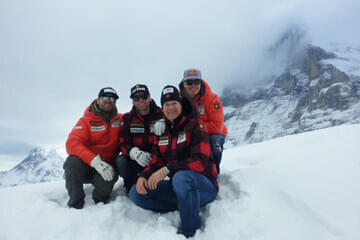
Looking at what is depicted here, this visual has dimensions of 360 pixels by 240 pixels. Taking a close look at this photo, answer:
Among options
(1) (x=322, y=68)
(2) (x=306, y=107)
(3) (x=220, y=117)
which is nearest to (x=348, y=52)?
(1) (x=322, y=68)

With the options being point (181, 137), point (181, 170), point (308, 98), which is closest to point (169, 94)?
point (181, 137)

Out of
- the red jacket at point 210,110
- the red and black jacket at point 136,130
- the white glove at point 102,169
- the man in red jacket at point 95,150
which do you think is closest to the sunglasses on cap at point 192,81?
the red jacket at point 210,110

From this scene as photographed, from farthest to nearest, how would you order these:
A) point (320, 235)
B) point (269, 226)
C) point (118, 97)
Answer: point (118, 97) < point (269, 226) < point (320, 235)

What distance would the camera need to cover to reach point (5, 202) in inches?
119

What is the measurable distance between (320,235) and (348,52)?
240002 mm

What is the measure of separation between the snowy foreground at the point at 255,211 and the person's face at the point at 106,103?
1.48 m

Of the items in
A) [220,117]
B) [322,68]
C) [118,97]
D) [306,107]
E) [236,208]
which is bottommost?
[306,107]

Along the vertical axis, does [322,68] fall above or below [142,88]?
below

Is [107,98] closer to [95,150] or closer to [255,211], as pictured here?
[95,150]

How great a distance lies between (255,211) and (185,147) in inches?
44.2

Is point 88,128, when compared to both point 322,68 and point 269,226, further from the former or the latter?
point 322,68

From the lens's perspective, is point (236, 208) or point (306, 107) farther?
point (306, 107)

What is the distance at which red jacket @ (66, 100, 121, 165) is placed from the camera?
357 cm

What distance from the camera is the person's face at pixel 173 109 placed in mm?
3002
